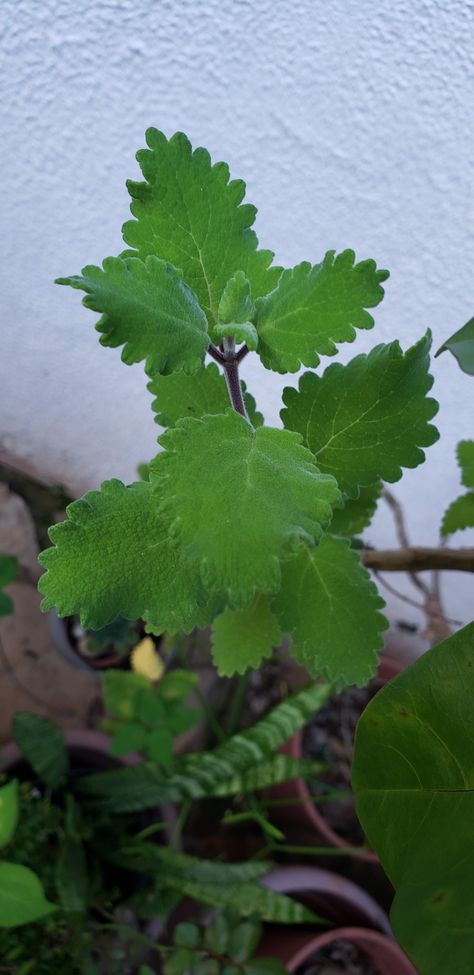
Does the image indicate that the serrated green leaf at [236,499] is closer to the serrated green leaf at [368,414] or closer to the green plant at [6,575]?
the serrated green leaf at [368,414]

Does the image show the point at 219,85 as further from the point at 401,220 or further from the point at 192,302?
the point at 192,302

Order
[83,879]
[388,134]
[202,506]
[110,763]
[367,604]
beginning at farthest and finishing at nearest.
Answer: [110,763]
[83,879]
[388,134]
[367,604]
[202,506]

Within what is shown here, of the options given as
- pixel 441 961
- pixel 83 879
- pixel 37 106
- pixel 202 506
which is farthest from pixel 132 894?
pixel 37 106

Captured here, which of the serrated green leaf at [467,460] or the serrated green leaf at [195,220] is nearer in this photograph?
the serrated green leaf at [195,220]

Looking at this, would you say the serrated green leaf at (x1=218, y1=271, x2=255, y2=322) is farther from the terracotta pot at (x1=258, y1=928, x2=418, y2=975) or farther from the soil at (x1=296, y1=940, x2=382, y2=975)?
the soil at (x1=296, y1=940, x2=382, y2=975)

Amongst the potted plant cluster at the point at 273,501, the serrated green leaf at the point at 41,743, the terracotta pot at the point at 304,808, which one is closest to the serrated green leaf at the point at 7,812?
the serrated green leaf at the point at 41,743

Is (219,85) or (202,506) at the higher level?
(219,85)

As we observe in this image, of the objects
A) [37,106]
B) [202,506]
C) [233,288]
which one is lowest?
[202,506]
